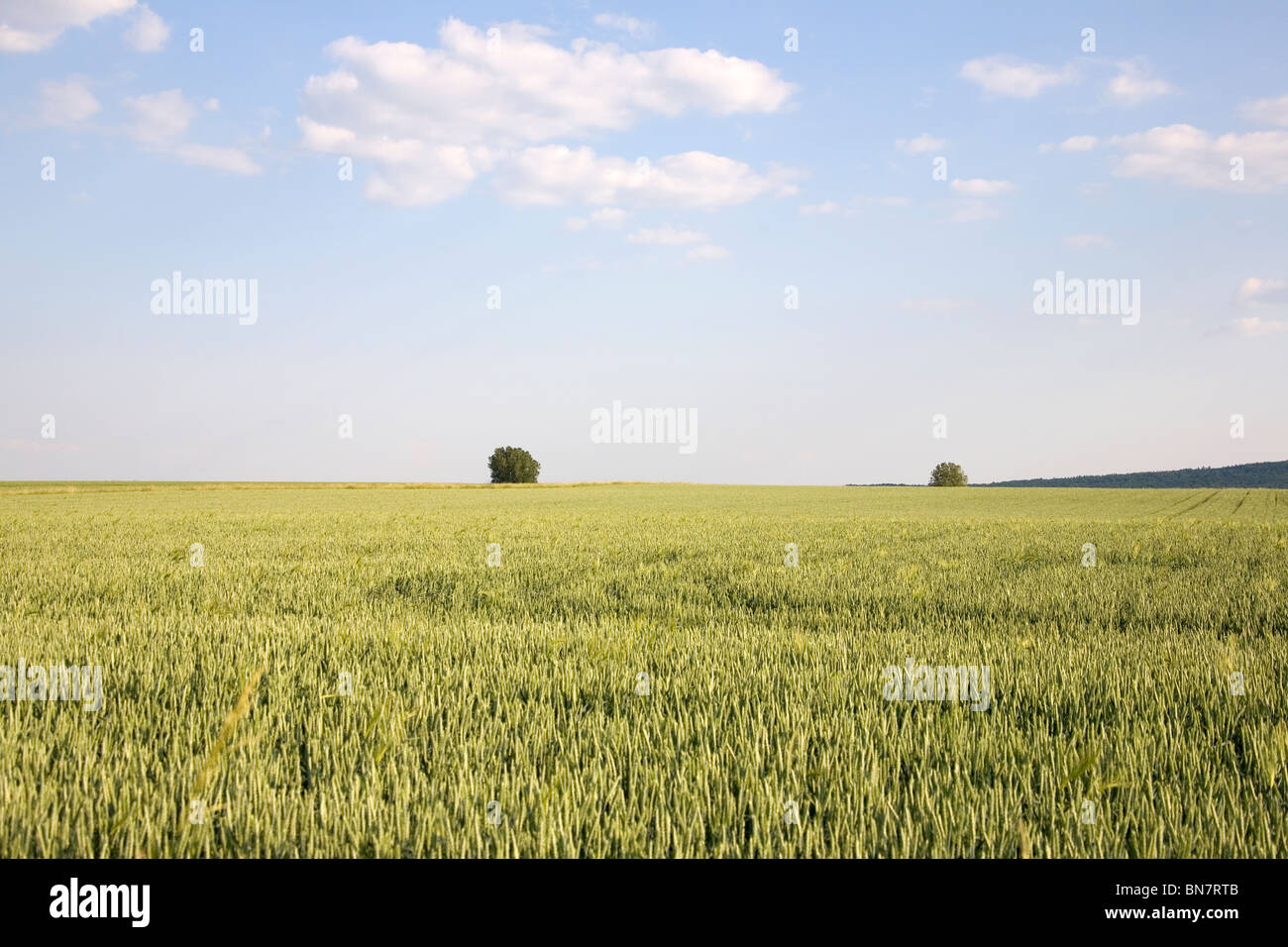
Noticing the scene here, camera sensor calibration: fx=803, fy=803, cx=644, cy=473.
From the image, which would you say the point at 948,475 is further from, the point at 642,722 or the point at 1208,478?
the point at 642,722

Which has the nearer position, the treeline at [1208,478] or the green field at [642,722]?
the green field at [642,722]

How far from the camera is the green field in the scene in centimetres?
291

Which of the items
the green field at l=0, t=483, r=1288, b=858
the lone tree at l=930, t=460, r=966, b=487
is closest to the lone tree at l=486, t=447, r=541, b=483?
the lone tree at l=930, t=460, r=966, b=487

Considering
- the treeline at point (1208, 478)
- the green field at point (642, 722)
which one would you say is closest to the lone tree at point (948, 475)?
the treeline at point (1208, 478)

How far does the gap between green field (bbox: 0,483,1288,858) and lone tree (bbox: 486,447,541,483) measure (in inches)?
4215

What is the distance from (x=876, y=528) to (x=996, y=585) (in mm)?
9333

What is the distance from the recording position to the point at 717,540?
15.1 metres

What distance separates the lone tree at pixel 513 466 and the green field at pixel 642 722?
351ft

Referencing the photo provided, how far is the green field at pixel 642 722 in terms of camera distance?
291 centimetres

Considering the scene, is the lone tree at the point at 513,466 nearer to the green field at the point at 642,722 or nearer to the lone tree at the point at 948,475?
the lone tree at the point at 948,475

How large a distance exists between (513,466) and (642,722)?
114 m

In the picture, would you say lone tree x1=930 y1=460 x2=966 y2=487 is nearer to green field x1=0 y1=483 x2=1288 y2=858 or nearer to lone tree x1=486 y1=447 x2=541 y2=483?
lone tree x1=486 y1=447 x2=541 y2=483
